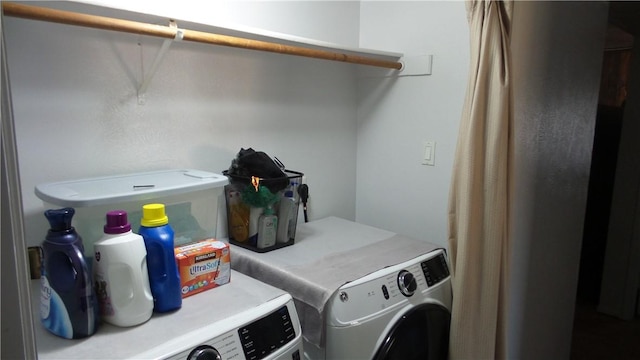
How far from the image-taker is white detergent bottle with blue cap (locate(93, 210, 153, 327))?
928 mm

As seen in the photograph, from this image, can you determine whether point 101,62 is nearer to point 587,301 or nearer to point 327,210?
point 327,210

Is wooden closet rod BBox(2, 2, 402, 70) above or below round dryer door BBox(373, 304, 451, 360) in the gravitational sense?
above

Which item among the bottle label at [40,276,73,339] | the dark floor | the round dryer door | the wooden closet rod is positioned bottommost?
the dark floor

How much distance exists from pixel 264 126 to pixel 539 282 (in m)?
1.62

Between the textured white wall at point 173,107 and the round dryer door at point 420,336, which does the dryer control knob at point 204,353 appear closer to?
the round dryer door at point 420,336

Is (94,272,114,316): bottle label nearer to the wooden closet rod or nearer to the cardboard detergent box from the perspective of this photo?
the cardboard detergent box

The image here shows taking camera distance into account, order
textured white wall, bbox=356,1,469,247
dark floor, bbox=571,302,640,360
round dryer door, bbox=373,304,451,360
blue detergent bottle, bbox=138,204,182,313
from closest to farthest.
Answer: blue detergent bottle, bbox=138,204,182,313 → round dryer door, bbox=373,304,451,360 → textured white wall, bbox=356,1,469,247 → dark floor, bbox=571,302,640,360

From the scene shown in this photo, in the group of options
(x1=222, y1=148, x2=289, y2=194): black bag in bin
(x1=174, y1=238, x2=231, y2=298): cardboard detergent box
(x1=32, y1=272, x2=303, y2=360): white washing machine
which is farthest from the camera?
(x1=222, y1=148, x2=289, y2=194): black bag in bin

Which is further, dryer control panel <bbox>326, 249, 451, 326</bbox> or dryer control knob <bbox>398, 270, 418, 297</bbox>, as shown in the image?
dryer control knob <bbox>398, 270, 418, 297</bbox>

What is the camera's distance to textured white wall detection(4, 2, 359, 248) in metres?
1.15

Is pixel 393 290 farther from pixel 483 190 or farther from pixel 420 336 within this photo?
pixel 483 190

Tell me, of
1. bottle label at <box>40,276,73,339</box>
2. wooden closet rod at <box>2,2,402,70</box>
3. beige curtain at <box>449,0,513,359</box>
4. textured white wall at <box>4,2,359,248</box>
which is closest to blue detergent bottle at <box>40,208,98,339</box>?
bottle label at <box>40,276,73,339</box>

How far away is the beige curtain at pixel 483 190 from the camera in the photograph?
1309 mm

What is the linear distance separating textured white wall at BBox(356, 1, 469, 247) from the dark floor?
1.92m
